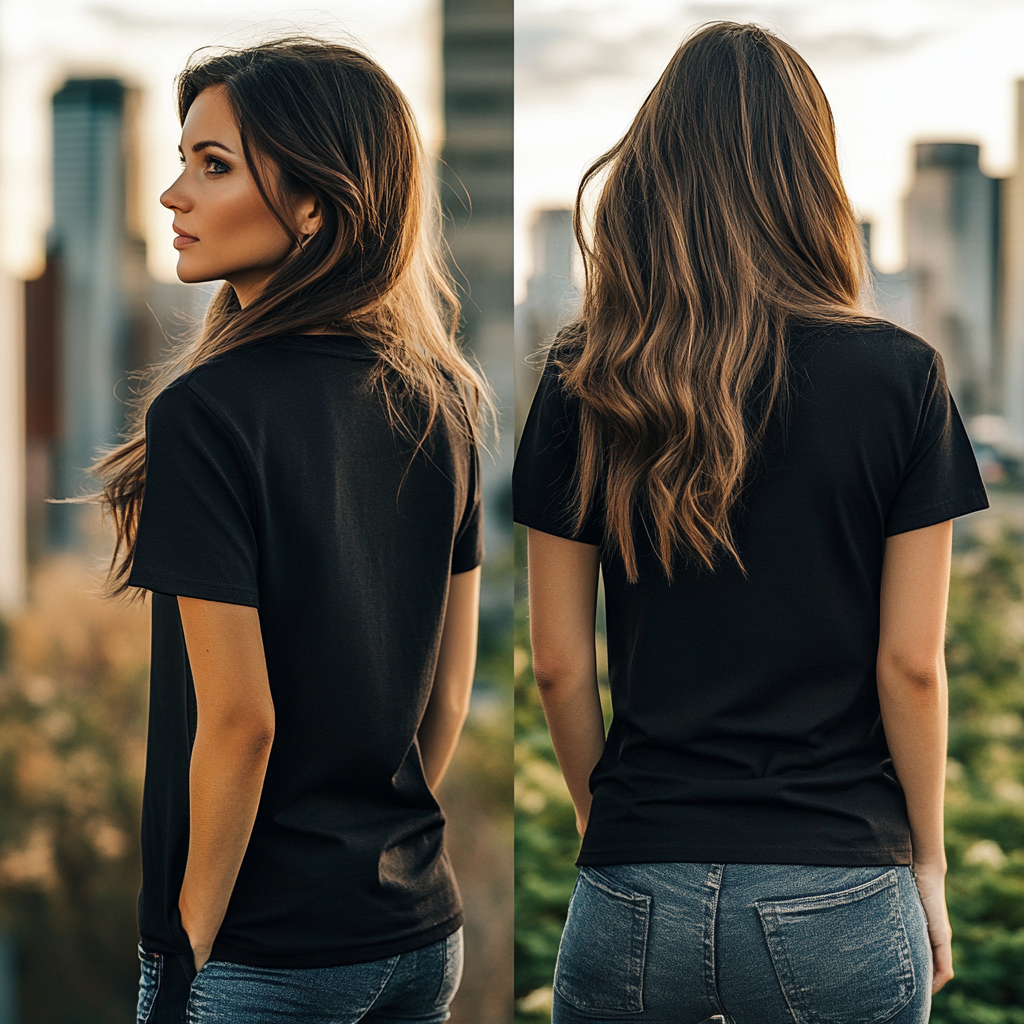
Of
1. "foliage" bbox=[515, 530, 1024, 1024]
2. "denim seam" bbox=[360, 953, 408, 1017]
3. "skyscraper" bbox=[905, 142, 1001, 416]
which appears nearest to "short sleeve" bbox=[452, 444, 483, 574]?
"denim seam" bbox=[360, 953, 408, 1017]

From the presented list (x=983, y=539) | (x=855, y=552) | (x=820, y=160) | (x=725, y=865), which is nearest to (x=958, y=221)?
(x=983, y=539)

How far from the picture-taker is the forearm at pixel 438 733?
1.61 metres

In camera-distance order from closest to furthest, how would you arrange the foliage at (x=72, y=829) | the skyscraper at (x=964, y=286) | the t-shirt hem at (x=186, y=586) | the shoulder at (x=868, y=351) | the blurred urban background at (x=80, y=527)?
the t-shirt hem at (x=186, y=586) → the shoulder at (x=868, y=351) → the skyscraper at (x=964, y=286) → the blurred urban background at (x=80, y=527) → the foliage at (x=72, y=829)

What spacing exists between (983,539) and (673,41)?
174 cm

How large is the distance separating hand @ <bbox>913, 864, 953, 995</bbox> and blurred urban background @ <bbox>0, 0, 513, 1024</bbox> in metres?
2.21

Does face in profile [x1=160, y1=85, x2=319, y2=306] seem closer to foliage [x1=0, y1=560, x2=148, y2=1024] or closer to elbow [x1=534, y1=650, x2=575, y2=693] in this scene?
elbow [x1=534, y1=650, x2=575, y2=693]

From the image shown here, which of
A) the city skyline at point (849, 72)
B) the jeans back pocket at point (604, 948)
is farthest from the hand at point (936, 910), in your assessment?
the city skyline at point (849, 72)

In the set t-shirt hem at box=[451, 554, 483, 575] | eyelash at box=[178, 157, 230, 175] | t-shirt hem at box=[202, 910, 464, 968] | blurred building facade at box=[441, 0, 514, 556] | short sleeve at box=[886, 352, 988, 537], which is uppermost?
blurred building facade at box=[441, 0, 514, 556]

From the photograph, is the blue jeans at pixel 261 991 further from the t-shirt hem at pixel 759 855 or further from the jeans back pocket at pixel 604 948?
the t-shirt hem at pixel 759 855

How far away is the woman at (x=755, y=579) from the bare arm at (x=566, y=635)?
0.02 m

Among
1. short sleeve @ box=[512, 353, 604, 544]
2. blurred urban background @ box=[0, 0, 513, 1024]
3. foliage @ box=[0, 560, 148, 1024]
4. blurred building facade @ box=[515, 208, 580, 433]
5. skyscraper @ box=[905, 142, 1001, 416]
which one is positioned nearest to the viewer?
short sleeve @ box=[512, 353, 604, 544]

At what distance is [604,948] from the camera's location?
130 cm

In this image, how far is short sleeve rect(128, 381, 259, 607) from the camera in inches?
46.8

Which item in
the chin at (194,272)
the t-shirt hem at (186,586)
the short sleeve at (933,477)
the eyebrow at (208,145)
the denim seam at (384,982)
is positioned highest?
the eyebrow at (208,145)
